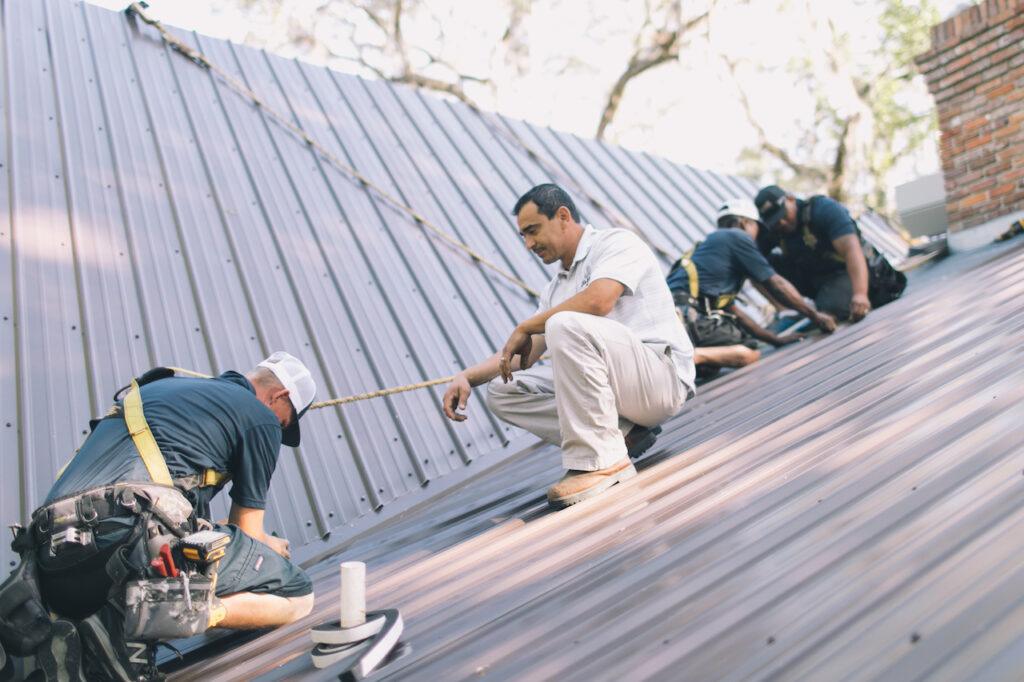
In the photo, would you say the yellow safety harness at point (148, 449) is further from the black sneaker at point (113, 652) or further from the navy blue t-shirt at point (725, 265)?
the navy blue t-shirt at point (725, 265)

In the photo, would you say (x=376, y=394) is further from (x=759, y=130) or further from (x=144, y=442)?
(x=759, y=130)

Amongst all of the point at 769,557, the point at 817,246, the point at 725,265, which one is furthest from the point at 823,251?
the point at 769,557

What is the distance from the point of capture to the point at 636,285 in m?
3.77

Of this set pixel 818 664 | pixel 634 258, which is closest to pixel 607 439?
pixel 634 258

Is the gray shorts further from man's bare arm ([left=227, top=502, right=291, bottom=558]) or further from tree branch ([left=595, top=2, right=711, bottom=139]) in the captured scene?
tree branch ([left=595, top=2, right=711, bottom=139])

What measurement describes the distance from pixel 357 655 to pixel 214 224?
377cm

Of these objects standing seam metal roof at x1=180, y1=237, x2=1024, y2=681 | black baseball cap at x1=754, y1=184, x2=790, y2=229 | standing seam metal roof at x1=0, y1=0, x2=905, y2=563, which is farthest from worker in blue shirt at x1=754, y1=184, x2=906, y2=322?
standing seam metal roof at x1=180, y1=237, x2=1024, y2=681

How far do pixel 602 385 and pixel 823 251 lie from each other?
4068mm

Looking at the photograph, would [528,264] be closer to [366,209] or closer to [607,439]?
[366,209]

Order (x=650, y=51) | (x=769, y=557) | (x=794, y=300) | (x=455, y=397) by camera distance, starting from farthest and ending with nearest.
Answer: (x=650, y=51)
(x=794, y=300)
(x=455, y=397)
(x=769, y=557)

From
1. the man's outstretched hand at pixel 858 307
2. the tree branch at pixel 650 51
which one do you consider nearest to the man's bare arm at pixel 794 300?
the man's outstretched hand at pixel 858 307

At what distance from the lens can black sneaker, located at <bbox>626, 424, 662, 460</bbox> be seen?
12.5 ft

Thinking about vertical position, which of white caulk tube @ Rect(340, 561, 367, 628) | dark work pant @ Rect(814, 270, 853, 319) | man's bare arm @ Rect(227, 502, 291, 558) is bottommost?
white caulk tube @ Rect(340, 561, 367, 628)

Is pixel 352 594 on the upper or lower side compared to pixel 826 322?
lower
